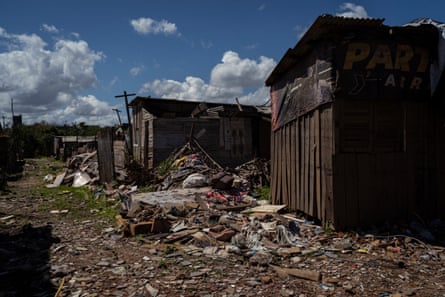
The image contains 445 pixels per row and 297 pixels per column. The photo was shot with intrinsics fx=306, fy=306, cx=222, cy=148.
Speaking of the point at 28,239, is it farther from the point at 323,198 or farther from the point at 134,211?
the point at 323,198

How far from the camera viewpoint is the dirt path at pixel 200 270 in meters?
3.77

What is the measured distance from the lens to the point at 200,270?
4324 millimetres

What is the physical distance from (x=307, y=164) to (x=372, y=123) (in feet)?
4.78

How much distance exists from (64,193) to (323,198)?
10.5m

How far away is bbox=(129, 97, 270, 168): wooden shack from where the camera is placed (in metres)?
13.7

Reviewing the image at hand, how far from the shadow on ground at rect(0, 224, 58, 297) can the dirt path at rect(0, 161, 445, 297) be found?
0.01 m

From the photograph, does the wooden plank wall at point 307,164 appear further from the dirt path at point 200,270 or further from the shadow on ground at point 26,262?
the shadow on ground at point 26,262

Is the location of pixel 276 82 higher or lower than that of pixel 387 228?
higher

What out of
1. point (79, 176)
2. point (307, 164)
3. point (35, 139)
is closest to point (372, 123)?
point (307, 164)

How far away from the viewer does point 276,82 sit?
327 inches

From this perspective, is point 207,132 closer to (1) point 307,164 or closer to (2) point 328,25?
(1) point 307,164

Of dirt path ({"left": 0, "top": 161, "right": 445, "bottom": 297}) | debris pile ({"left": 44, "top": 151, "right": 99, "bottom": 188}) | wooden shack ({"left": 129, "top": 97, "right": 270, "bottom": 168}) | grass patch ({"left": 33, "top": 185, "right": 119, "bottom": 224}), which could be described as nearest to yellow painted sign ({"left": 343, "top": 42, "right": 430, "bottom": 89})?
dirt path ({"left": 0, "top": 161, "right": 445, "bottom": 297})

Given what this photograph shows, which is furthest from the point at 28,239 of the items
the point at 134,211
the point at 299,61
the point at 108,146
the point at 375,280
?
the point at 108,146

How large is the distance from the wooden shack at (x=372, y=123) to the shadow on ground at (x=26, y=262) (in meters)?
4.73
